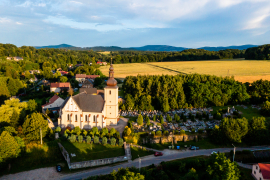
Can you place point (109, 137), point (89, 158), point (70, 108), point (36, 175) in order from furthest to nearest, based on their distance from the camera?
point (70, 108), point (109, 137), point (89, 158), point (36, 175)

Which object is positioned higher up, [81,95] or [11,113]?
[81,95]

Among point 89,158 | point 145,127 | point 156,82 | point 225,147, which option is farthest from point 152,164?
point 156,82

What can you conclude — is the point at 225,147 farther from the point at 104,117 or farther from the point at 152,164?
the point at 104,117

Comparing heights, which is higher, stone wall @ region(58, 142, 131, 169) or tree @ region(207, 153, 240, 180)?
tree @ region(207, 153, 240, 180)

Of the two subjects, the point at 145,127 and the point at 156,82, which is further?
the point at 156,82

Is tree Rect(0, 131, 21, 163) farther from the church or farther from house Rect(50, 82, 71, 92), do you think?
house Rect(50, 82, 71, 92)

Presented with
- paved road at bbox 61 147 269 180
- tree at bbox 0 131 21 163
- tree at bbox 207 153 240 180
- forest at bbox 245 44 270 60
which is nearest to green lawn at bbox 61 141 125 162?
paved road at bbox 61 147 269 180

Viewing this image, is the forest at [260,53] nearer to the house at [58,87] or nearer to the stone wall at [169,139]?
the stone wall at [169,139]
